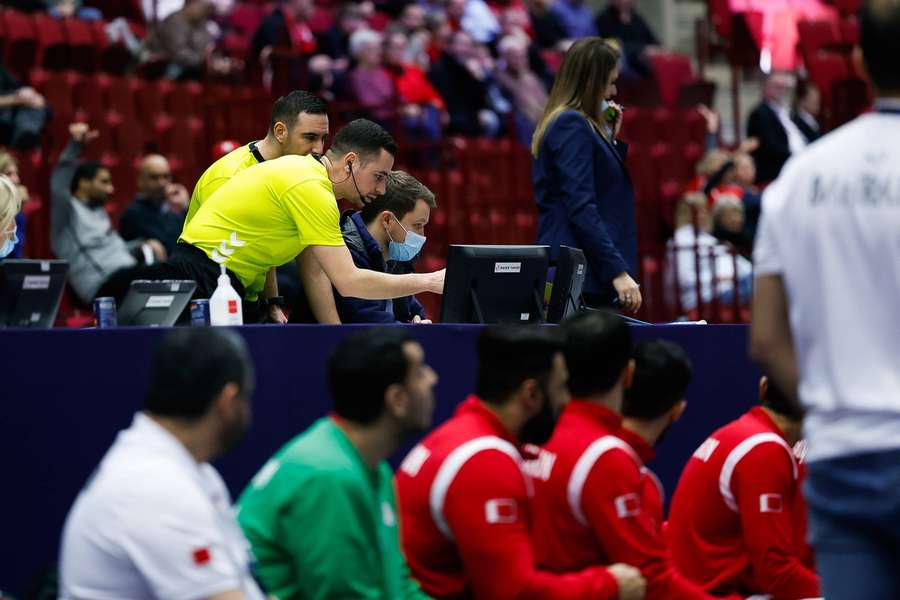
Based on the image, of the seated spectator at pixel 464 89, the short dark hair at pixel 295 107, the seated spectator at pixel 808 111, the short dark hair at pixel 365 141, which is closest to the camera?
the short dark hair at pixel 365 141

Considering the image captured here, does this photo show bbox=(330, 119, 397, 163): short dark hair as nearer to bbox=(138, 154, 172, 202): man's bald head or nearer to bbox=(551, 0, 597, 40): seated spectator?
bbox=(138, 154, 172, 202): man's bald head

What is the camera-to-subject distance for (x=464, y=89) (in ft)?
42.6

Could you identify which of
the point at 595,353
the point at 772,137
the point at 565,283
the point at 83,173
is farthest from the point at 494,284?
the point at 772,137

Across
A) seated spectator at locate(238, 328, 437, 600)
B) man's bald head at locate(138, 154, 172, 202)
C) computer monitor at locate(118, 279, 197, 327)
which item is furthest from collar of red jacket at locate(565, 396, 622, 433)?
man's bald head at locate(138, 154, 172, 202)

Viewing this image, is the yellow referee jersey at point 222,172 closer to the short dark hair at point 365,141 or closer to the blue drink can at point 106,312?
the short dark hair at point 365,141

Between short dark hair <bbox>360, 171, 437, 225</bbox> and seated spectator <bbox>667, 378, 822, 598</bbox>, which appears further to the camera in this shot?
short dark hair <bbox>360, 171, 437, 225</bbox>

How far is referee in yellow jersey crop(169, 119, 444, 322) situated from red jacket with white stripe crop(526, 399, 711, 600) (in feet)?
5.33

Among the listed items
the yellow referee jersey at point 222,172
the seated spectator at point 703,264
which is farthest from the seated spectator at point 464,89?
the yellow referee jersey at point 222,172

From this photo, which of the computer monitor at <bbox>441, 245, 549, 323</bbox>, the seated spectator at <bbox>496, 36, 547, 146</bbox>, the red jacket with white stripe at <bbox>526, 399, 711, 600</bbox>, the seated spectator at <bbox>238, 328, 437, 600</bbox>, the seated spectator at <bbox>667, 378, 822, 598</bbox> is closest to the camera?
the seated spectator at <bbox>238, 328, 437, 600</bbox>

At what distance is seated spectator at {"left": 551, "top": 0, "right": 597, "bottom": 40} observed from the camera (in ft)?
49.9

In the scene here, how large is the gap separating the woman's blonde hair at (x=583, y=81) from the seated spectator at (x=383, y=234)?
54 centimetres

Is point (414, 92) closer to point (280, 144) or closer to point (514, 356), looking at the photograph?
point (280, 144)

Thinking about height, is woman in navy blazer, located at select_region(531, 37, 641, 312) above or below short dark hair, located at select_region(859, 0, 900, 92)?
below

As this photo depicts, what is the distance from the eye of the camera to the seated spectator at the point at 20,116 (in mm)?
9109
